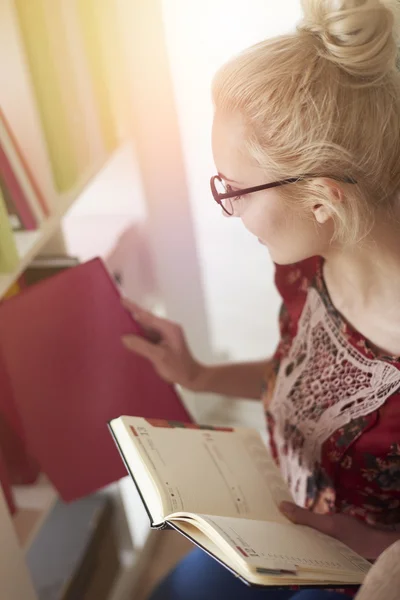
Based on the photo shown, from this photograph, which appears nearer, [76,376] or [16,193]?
[16,193]

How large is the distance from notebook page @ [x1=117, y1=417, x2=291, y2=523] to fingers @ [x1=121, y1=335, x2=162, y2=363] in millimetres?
212

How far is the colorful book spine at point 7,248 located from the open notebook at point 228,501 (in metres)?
0.28

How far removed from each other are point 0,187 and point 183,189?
1.29 ft

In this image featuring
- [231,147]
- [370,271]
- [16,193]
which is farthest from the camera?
[16,193]

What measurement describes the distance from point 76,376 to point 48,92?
472 millimetres

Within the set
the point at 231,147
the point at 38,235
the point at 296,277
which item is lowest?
the point at 296,277

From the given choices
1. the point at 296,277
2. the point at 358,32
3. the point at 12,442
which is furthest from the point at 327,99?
the point at 12,442

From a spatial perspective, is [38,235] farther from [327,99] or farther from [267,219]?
[327,99]

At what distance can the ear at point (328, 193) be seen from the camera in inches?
29.2

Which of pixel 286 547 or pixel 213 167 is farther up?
pixel 213 167

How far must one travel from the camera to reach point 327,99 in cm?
71

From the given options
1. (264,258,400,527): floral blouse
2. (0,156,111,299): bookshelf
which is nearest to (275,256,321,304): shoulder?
(264,258,400,527): floral blouse

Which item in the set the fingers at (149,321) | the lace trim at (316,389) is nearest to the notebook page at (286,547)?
the lace trim at (316,389)

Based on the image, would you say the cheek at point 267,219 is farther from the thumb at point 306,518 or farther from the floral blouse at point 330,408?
the thumb at point 306,518
